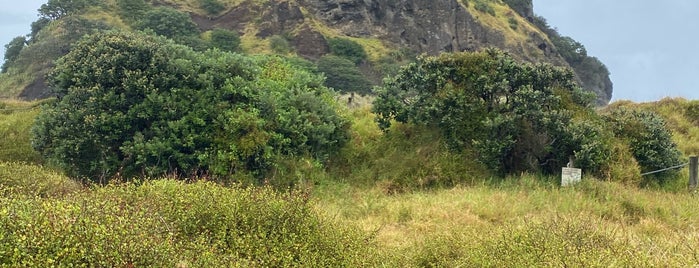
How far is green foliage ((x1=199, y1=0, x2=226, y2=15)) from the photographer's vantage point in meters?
66.8

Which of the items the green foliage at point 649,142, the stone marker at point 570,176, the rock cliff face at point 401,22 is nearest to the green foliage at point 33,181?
the stone marker at point 570,176

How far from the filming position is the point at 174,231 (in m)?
6.94

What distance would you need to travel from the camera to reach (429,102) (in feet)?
49.6

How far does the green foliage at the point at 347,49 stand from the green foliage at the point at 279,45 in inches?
221

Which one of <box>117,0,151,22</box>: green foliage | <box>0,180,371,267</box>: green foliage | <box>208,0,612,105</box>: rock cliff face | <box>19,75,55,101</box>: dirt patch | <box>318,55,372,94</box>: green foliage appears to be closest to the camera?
<box>0,180,371,267</box>: green foliage

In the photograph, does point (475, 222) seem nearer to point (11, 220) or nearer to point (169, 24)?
point (11, 220)

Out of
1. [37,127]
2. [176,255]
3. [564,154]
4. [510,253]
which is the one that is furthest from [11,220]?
[564,154]

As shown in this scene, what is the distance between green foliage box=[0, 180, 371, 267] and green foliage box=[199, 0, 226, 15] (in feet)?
200

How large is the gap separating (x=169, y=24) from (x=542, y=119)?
1916 inches

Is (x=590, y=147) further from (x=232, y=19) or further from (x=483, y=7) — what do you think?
(x=483, y=7)

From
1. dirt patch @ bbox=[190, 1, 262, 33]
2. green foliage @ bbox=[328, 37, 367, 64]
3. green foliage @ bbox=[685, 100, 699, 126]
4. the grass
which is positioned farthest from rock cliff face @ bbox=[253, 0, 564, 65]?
the grass

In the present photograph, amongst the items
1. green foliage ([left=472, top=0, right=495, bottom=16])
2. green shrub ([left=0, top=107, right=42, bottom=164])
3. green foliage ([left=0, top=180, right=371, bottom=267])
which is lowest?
green foliage ([left=0, top=180, right=371, bottom=267])

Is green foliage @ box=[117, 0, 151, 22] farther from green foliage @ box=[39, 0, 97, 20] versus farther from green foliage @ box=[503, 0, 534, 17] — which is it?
green foliage @ box=[503, 0, 534, 17]

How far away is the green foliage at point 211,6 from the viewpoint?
219 feet
